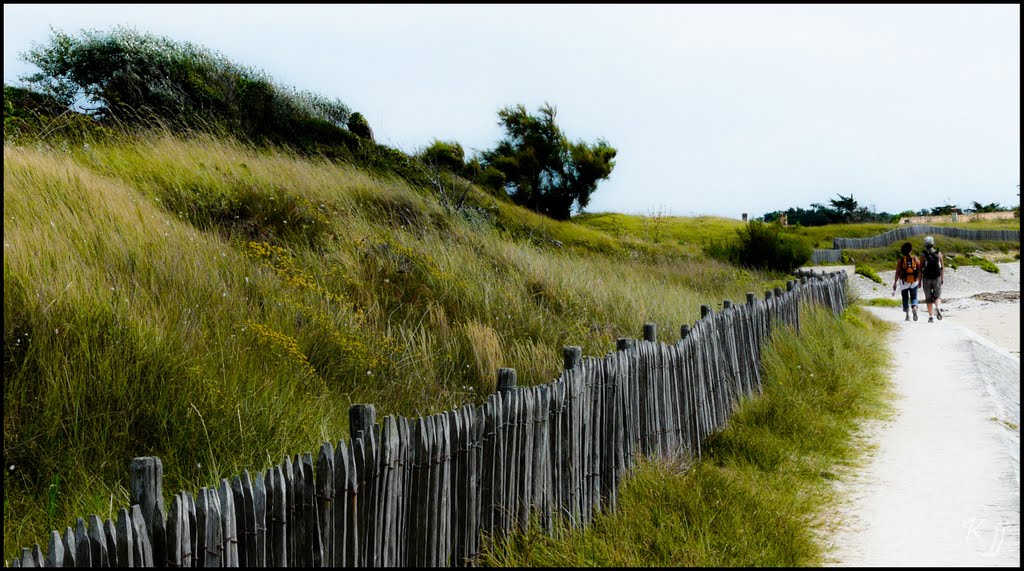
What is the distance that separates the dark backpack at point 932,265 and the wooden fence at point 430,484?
1119 cm

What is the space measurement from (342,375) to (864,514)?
12.3ft

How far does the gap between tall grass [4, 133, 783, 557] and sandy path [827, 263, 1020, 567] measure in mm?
2786

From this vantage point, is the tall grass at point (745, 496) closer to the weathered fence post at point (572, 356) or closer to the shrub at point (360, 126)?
the weathered fence post at point (572, 356)

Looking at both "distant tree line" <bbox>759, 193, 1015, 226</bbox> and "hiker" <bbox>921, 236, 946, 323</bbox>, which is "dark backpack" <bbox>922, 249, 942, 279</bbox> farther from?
"distant tree line" <bbox>759, 193, 1015, 226</bbox>

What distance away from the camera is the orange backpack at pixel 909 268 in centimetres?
1549

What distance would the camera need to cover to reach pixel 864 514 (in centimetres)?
527

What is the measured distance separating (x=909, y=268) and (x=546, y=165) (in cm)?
1890

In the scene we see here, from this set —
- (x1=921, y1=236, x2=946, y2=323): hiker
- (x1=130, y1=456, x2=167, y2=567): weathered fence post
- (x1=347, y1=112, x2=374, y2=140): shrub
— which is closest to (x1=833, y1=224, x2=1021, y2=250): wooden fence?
(x1=921, y1=236, x2=946, y2=323): hiker

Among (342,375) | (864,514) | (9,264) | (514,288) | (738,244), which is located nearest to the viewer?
(864,514)

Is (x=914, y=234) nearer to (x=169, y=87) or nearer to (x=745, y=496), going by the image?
(x=169, y=87)

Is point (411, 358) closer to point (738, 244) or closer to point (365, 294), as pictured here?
point (365, 294)

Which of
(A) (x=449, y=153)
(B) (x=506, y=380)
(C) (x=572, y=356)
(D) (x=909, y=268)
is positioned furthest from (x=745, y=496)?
(A) (x=449, y=153)

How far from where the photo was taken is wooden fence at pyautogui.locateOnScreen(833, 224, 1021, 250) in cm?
3569

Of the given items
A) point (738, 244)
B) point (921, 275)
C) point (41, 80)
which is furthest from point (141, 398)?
point (738, 244)
